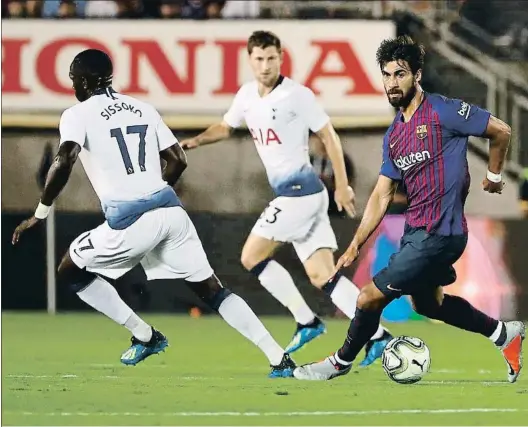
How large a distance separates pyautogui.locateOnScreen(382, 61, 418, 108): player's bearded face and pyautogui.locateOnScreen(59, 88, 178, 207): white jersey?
1357mm

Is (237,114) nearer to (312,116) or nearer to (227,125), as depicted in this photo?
(227,125)

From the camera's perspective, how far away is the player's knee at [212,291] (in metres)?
7.65

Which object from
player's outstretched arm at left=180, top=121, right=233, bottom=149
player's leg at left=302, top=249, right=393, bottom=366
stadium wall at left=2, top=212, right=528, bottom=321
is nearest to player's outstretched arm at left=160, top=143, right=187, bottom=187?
player's outstretched arm at left=180, top=121, right=233, bottom=149

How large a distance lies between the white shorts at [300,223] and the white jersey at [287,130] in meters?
0.06

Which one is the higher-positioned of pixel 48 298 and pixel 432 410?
pixel 432 410

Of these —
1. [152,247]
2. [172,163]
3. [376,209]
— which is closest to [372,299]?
[376,209]

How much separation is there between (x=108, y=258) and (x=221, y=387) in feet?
3.26

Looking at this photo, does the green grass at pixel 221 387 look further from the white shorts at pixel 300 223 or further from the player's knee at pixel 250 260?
the white shorts at pixel 300 223

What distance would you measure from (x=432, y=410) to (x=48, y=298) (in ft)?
16.9

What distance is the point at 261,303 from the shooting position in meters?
11.0

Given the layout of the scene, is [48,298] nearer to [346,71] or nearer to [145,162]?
[346,71]

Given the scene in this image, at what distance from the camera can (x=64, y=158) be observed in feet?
24.6

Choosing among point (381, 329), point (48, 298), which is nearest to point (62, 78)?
point (48, 298)

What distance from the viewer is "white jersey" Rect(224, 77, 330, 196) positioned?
342 inches
